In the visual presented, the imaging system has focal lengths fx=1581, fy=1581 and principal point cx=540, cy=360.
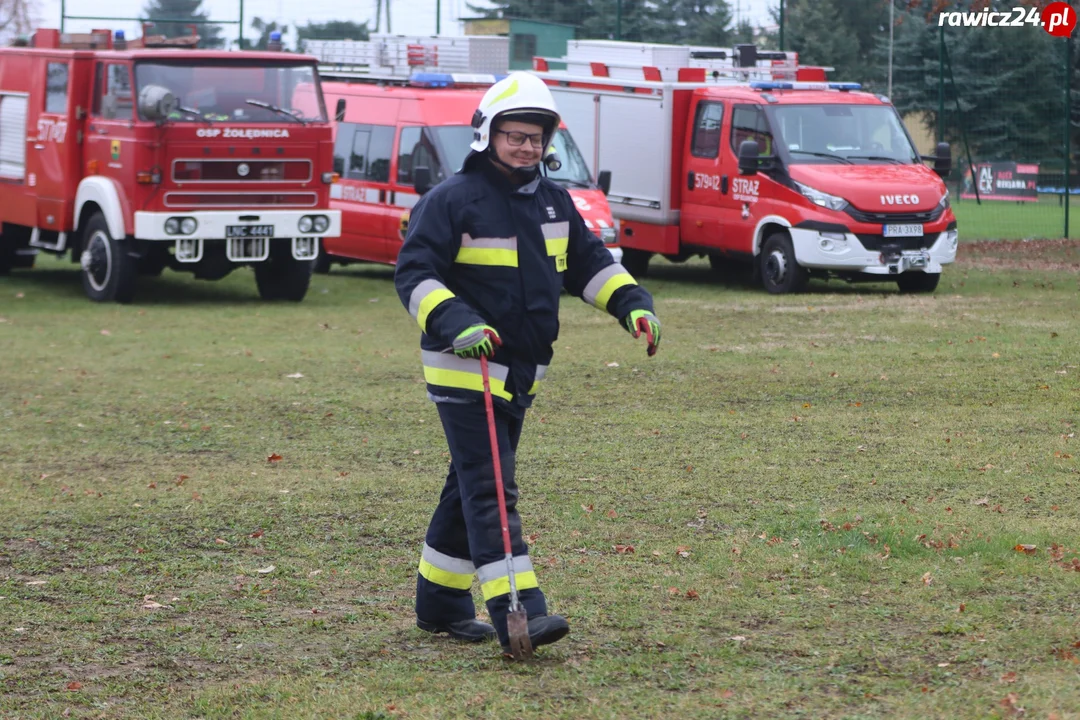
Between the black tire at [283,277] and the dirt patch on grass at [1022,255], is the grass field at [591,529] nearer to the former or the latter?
the black tire at [283,277]

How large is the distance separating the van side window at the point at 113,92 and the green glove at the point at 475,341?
461 inches

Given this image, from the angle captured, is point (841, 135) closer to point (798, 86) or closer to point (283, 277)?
point (798, 86)

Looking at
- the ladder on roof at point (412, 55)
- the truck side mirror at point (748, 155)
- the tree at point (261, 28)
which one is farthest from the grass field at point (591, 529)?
the tree at point (261, 28)

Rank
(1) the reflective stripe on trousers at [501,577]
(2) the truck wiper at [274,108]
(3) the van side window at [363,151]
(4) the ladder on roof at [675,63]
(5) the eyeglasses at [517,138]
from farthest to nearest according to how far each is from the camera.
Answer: (4) the ladder on roof at [675,63] → (3) the van side window at [363,151] → (2) the truck wiper at [274,108] → (5) the eyeglasses at [517,138] → (1) the reflective stripe on trousers at [501,577]

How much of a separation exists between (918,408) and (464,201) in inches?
213

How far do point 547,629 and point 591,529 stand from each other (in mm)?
1908

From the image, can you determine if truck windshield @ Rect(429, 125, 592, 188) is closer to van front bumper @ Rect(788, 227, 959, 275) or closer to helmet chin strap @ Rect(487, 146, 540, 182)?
van front bumper @ Rect(788, 227, 959, 275)

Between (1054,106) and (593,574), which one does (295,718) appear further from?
(1054,106)

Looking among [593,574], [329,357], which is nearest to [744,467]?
[593,574]

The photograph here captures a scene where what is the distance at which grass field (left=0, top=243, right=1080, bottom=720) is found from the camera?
480 centimetres

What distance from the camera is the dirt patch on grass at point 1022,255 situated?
20312 millimetres

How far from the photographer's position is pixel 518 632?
496 cm

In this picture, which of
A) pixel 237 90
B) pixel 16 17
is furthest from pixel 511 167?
pixel 16 17

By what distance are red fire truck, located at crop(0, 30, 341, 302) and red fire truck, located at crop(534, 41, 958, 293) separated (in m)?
4.21
